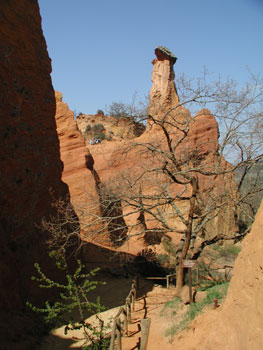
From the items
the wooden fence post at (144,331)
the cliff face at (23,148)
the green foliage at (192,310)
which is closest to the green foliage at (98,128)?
the cliff face at (23,148)

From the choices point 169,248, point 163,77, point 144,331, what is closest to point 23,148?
point 144,331

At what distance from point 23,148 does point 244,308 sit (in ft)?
24.0

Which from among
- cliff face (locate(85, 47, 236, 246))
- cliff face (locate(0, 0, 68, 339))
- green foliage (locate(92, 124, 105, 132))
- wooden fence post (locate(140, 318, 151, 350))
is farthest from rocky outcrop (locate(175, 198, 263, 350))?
green foliage (locate(92, 124, 105, 132))

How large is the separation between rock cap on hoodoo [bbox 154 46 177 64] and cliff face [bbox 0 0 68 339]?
1726cm

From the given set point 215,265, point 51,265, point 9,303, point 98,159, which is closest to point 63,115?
point 98,159

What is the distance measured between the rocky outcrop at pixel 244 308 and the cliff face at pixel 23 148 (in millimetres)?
4593

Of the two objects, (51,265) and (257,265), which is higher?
(257,265)

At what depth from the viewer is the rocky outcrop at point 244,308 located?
3.77 metres

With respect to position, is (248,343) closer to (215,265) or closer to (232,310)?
(232,310)

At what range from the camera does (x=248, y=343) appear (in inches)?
148

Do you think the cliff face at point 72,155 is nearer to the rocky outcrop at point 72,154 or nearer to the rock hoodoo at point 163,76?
the rocky outcrop at point 72,154

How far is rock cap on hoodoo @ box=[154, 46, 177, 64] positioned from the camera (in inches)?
1051

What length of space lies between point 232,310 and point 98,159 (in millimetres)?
21065

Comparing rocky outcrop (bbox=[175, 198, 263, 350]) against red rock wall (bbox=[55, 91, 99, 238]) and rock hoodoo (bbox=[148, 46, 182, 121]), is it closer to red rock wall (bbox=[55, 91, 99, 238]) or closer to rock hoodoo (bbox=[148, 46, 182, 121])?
red rock wall (bbox=[55, 91, 99, 238])
